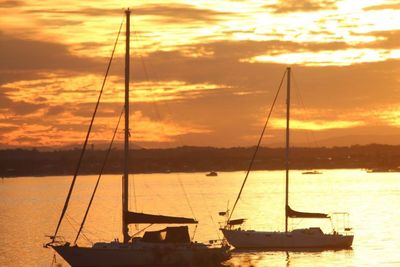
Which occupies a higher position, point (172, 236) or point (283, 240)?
point (283, 240)

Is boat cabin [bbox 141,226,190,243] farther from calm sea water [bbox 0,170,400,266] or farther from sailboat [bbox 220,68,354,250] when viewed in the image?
sailboat [bbox 220,68,354,250]

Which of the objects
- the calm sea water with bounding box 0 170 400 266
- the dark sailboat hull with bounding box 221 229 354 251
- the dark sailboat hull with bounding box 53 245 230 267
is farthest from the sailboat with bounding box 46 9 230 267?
the dark sailboat hull with bounding box 221 229 354 251

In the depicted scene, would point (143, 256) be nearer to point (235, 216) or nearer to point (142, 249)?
point (142, 249)

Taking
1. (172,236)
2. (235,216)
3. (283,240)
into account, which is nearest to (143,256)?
(172,236)

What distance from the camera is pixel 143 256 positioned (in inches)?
2085

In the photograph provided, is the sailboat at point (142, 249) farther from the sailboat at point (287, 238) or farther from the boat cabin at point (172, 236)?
the sailboat at point (287, 238)

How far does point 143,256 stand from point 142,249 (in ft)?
1.35

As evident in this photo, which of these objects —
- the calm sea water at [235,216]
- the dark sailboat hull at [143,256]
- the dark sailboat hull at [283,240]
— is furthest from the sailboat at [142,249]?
the dark sailboat hull at [283,240]

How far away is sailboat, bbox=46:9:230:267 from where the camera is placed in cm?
5281

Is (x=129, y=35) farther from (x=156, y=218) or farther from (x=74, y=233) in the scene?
(x=74, y=233)

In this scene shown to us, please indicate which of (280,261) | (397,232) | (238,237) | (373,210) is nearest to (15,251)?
(238,237)

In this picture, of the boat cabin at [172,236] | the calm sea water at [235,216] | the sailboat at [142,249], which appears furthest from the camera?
the calm sea water at [235,216]

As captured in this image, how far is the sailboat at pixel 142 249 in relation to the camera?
52812 mm

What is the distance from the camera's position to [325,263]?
6738 cm
